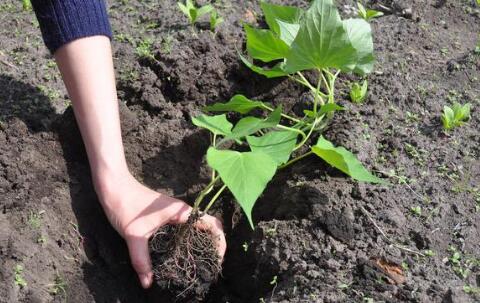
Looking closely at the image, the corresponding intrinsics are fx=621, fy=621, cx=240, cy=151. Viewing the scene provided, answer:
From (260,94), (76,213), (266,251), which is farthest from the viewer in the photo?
(260,94)

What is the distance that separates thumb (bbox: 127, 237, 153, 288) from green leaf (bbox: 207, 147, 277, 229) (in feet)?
1.07

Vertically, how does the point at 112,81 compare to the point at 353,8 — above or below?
above

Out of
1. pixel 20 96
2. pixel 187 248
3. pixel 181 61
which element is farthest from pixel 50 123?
pixel 187 248

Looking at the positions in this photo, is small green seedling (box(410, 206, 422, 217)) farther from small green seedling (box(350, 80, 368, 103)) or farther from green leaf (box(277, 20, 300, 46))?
green leaf (box(277, 20, 300, 46))

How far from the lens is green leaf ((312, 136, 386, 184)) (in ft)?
4.55

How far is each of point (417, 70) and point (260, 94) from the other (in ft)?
1.64

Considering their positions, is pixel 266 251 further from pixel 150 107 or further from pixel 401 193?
pixel 150 107

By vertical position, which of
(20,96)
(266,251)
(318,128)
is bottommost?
(266,251)

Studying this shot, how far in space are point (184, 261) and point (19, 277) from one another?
0.37m

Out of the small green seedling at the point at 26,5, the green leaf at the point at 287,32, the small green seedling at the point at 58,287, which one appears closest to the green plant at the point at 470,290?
the green leaf at the point at 287,32

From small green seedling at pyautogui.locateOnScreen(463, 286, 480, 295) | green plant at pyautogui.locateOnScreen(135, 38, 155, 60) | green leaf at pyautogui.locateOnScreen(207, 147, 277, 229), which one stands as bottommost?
small green seedling at pyautogui.locateOnScreen(463, 286, 480, 295)

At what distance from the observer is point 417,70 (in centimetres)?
192

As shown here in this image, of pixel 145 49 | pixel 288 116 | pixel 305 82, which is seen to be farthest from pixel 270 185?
pixel 145 49

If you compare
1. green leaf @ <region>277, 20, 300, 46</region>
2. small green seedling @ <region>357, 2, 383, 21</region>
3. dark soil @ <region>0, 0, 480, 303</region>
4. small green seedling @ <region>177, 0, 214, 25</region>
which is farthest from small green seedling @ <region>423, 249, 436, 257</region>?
small green seedling @ <region>177, 0, 214, 25</region>
